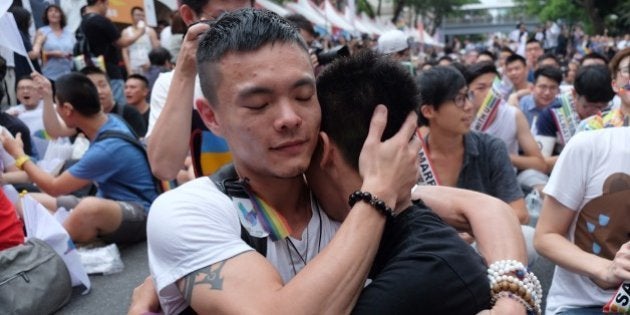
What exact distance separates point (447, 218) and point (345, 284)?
690 mm

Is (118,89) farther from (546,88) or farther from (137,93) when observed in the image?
(546,88)

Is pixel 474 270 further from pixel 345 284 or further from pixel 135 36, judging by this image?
pixel 135 36

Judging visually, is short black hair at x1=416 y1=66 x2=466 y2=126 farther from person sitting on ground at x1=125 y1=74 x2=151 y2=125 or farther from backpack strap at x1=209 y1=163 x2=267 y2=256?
person sitting on ground at x1=125 y1=74 x2=151 y2=125

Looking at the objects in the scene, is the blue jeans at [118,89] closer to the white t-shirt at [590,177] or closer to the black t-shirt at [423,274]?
the white t-shirt at [590,177]

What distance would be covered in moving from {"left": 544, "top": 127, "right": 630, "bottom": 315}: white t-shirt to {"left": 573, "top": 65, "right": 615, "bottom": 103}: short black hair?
9.63 ft

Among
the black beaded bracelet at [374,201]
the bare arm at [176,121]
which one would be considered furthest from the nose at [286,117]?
the bare arm at [176,121]

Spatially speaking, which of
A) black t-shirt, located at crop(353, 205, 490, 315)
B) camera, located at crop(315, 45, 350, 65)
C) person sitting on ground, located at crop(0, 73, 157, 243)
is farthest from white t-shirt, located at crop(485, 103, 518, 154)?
black t-shirt, located at crop(353, 205, 490, 315)

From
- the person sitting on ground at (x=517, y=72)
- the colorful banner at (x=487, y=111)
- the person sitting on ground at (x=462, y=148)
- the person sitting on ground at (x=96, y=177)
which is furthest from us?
the person sitting on ground at (x=517, y=72)

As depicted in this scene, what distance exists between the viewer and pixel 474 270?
59.8 inches

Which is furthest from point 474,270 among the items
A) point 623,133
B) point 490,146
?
point 490,146

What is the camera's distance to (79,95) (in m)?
4.60

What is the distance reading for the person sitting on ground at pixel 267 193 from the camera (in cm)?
138

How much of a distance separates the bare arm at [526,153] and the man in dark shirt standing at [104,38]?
4.93m

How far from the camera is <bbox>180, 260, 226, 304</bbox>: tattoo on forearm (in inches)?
55.7
